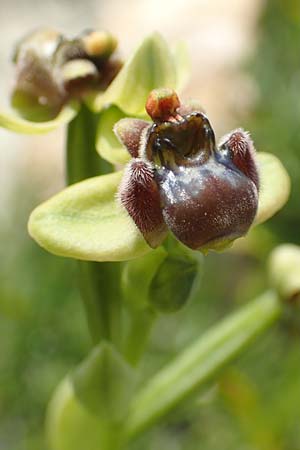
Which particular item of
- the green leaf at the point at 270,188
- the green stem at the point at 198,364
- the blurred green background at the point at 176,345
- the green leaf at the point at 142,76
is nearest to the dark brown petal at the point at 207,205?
the green leaf at the point at 270,188

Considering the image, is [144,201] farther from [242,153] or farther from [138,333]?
[138,333]

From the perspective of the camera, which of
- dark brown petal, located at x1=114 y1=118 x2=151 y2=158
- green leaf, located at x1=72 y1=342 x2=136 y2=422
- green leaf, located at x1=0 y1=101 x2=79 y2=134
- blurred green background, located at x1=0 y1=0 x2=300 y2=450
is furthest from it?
blurred green background, located at x1=0 y1=0 x2=300 y2=450

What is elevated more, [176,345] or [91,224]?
[91,224]

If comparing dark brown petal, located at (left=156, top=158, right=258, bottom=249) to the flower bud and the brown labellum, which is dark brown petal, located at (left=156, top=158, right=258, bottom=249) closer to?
the brown labellum

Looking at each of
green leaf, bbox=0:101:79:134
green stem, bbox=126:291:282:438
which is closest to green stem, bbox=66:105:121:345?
green leaf, bbox=0:101:79:134

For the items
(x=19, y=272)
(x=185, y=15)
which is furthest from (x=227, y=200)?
(x=185, y=15)

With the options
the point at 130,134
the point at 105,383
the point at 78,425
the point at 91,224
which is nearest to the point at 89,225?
the point at 91,224
